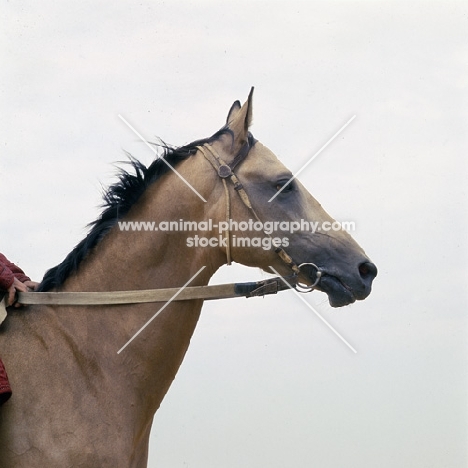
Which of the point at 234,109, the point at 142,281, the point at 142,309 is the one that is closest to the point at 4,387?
the point at 142,309

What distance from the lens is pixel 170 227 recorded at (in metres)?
5.22

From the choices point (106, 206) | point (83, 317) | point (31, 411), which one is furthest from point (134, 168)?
point (31, 411)

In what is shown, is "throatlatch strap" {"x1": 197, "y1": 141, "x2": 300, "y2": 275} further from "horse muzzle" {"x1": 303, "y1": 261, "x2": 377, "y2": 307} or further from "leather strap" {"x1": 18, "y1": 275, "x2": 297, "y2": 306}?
"leather strap" {"x1": 18, "y1": 275, "x2": 297, "y2": 306}

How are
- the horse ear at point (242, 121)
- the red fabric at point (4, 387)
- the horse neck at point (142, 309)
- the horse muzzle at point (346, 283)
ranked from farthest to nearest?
the horse ear at point (242, 121), the horse muzzle at point (346, 283), the horse neck at point (142, 309), the red fabric at point (4, 387)

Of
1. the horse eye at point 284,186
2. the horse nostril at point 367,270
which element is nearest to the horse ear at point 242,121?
the horse eye at point 284,186

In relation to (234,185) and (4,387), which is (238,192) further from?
(4,387)

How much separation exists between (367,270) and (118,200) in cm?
186

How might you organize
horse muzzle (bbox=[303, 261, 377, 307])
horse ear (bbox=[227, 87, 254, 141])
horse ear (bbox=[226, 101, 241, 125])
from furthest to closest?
horse ear (bbox=[226, 101, 241, 125])
horse ear (bbox=[227, 87, 254, 141])
horse muzzle (bbox=[303, 261, 377, 307])

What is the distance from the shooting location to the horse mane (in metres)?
5.29

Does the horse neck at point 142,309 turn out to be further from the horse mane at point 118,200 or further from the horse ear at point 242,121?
the horse ear at point 242,121

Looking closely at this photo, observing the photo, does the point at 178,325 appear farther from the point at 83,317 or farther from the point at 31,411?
the point at 31,411

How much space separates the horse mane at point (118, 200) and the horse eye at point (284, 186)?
53 centimetres

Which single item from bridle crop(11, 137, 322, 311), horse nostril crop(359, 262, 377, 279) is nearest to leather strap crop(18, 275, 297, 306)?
bridle crop(11, 137, 322, 311)

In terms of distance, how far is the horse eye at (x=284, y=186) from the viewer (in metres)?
5.35
